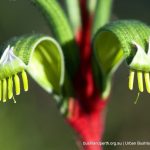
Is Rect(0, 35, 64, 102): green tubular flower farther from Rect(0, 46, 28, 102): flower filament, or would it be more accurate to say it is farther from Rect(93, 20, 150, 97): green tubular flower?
Rect(93, 20, 150, 97): green tubular flower

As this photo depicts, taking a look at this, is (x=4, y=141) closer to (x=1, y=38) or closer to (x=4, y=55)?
(x=1, y=38)

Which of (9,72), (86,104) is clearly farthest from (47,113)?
(9,72)

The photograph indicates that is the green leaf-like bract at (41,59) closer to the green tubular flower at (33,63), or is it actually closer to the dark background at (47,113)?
the green tubular flower at (33,63)

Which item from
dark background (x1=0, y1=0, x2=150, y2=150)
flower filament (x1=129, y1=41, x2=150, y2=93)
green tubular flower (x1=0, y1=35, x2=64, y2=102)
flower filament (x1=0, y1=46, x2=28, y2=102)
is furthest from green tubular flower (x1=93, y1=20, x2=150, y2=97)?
dark background (x1=0, y1=0, x2=150, y2=150)

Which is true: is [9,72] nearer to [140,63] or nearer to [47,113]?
[140,63]

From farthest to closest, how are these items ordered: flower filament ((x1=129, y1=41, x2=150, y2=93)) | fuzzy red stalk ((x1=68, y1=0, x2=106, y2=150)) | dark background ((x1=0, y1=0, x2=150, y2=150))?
dark background ((x1=0, y1=0, x2=150, y2=150)) < fuzzy red stalk ((x1=68, y1=0, x2=106, y2=150)) < flower filament ((x1=129, y1=41, x2=150, y2=93))

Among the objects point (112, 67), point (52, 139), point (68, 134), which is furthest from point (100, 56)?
point (68, 134)
